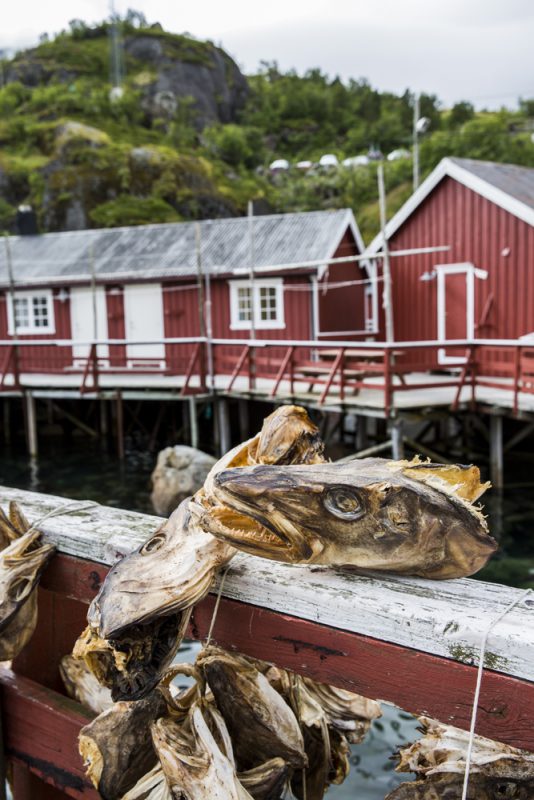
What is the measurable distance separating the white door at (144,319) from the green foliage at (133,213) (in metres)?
11.0

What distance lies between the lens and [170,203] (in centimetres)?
3353

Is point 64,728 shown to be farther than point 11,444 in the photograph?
No

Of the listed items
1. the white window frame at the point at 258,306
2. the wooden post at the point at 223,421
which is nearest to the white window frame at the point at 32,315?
the white window frame at the point at 258,306

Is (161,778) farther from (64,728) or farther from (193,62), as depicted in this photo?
(193,62)

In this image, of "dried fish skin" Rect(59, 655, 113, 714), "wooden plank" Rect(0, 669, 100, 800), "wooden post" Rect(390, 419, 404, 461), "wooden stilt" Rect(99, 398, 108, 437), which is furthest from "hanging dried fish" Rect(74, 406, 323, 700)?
"wooden stilt" Rect(99, 398, 108, 437)

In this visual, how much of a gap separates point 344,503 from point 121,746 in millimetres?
1093

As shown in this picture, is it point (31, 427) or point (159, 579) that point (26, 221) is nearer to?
point (31, 427)

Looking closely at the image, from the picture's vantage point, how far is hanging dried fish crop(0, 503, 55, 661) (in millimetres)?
2480

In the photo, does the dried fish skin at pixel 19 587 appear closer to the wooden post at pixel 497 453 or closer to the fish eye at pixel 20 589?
the fish eye at pixel 20 589

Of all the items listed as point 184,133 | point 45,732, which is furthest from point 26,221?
point 45,732

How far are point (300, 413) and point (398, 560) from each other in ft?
2.03

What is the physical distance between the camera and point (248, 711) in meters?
2.34

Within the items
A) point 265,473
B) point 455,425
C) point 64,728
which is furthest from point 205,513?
point 455,425

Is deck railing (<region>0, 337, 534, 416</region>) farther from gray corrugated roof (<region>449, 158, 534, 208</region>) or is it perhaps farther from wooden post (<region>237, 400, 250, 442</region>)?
gray corrugated roof (<region>449, 158, 534, 208</region>)
